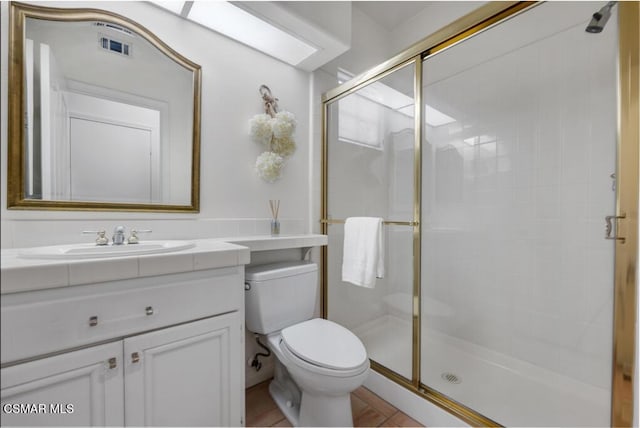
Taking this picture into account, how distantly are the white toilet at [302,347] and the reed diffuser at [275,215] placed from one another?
0.76ft

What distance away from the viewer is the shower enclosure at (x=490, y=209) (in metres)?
1.39

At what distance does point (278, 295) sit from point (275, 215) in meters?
0.53

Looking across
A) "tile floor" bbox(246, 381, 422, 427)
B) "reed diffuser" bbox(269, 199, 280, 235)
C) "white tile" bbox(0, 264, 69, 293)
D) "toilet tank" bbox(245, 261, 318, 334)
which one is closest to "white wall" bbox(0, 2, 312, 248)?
"reed diffuser" bbox(269, 199, 280, 235)

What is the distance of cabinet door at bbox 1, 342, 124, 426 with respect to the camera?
0.75m

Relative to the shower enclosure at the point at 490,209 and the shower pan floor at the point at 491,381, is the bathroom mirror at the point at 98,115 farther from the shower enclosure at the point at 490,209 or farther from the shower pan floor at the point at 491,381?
the shower pan floor at the point at 491,381

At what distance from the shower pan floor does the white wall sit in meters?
0.93

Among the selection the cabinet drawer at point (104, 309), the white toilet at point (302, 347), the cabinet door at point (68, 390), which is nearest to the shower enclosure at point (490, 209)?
the white toilet at point (302, 347)

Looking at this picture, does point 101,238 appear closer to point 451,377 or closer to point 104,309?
point 104,309

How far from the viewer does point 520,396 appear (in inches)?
60.9

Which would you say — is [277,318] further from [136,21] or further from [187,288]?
[136,21]

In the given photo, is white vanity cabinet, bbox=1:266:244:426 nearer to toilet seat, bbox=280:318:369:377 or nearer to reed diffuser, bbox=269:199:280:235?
toilet seat, bbox=280:318:369:377

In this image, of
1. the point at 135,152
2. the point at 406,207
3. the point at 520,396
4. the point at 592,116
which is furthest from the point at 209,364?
the point at 592,116

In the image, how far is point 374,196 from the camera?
190cm

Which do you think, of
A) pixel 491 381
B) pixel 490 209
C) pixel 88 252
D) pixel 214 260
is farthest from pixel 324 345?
pixel 490 209
